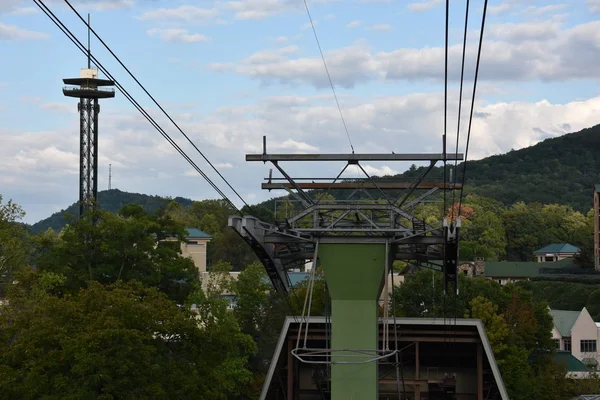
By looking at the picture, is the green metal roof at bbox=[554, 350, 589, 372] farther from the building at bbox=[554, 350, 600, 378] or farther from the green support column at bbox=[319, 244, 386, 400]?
the green support column at bbox=[319, 244, 386, 400]

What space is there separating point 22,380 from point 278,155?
13195 millimetres

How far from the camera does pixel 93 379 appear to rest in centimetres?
3291

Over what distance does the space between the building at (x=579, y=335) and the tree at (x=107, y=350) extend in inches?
2372

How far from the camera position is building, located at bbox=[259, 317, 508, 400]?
3759cm

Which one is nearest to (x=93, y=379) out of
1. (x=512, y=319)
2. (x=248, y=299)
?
(x=248, y=299)

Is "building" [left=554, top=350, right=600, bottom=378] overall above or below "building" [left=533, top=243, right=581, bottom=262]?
below

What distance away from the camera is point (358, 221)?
81.2 feet

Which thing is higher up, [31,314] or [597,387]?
[31,314]

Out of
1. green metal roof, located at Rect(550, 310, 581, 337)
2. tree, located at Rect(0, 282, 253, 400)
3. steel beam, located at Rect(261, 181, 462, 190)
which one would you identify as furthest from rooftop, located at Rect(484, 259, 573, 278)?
steel beam, located at Rect(261, 181, 462, 190)

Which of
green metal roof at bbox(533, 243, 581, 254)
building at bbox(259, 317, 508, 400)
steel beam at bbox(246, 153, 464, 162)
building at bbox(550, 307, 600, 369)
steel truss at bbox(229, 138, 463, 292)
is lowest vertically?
building at bbox(550, 307, 600, 369)

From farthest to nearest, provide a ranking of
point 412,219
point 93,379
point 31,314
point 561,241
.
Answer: point 561,241 → point 31,314 → point 93,379 → point 412,219

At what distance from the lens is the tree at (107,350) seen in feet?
108

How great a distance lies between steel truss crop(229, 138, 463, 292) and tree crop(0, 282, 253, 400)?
955 centimetres

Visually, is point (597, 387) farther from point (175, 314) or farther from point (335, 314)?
point (335, 314)
